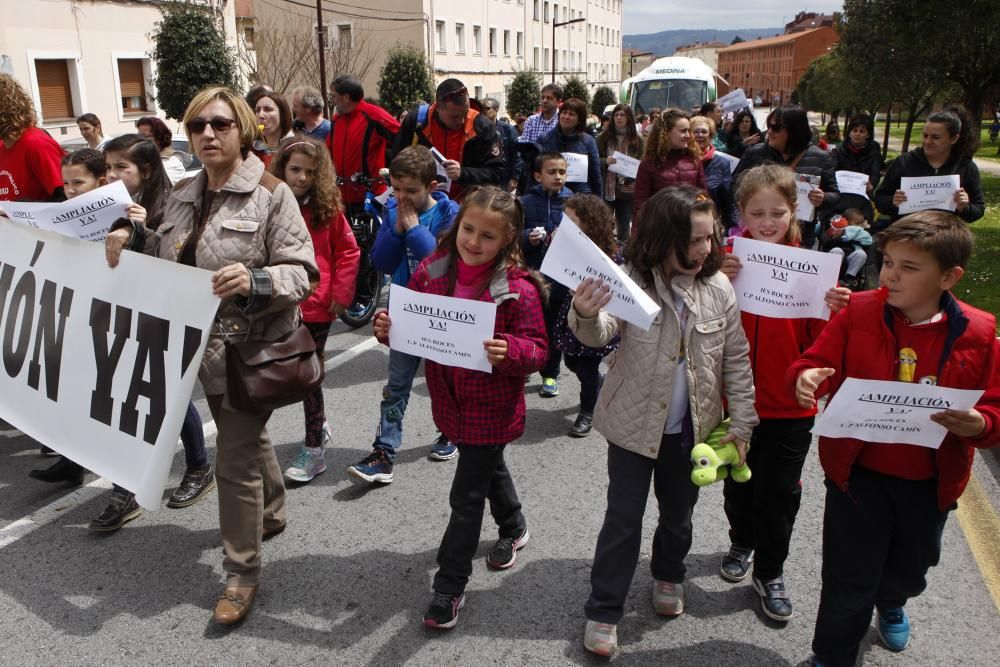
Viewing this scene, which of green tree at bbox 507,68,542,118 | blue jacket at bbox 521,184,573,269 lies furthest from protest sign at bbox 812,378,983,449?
green tree at bbox 507,68,542,118

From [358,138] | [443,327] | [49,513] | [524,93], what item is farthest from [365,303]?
[524,93]

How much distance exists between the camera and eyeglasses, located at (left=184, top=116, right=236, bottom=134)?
2850 mm

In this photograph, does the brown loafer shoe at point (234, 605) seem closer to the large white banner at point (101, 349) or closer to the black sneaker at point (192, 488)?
the large white banner at point (101, 349)

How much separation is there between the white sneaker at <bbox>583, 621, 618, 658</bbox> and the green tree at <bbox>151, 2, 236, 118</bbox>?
70.4 feet

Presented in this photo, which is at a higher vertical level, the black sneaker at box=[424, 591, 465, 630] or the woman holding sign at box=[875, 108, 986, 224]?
the woman holding sign at box=[875, 108, 986, 224]

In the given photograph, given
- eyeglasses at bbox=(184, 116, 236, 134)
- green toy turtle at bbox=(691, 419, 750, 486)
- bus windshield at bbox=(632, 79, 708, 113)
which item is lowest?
green toy turtle at bbox=(691, 419, 750, 486)

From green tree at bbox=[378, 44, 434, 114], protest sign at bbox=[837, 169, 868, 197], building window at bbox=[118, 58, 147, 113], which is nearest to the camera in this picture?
protest sign at bbox=[837, 169, 868, 197]

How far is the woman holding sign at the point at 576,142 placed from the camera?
22.5 ft

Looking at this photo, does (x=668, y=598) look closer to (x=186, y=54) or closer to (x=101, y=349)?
(x=101, y=349)

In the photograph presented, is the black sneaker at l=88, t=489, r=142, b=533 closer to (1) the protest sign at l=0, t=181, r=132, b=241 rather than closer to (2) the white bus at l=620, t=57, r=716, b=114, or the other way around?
(1) the protest sign at l=0, t=181, r=132, b=241

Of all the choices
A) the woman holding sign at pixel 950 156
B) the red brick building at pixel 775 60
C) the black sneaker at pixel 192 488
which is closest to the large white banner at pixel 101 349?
the black sneaker at pixel 192 488

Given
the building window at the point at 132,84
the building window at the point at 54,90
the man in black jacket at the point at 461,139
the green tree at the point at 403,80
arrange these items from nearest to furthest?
the man in black jacket at the point at 461,139, the building window at the point at 54,90, the building window at the point at 132,84, the green tree at the point at 403,80

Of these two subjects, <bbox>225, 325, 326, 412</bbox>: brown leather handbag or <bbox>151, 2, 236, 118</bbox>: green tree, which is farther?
<bbox>151, 2, 236, 118</bbox>: green tree

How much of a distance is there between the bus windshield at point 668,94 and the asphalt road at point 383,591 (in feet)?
57.2
